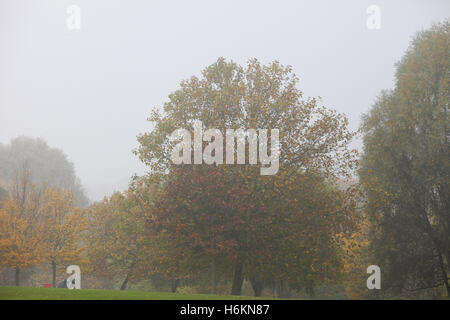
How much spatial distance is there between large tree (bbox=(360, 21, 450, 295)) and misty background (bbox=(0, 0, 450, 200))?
10.7 feet

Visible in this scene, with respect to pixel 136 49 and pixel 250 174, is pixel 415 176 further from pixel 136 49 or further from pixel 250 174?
pixel 136 49

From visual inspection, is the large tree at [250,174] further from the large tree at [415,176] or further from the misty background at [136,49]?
the misty background at [136,49]

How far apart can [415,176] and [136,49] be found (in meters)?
97.9

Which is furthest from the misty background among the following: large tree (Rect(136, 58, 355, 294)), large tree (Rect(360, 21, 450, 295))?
large tree (Rect(136, 58, 355, 294))

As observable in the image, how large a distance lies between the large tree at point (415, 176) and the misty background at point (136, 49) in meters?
3.25

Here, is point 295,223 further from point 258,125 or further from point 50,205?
point 50,205

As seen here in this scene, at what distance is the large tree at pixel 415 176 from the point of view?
2383 cm

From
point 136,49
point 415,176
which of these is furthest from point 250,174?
point 136,49

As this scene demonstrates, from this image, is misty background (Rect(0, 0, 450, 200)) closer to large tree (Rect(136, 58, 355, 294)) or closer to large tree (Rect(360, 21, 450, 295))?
large tree (Rect(360, 21, 450, 295))

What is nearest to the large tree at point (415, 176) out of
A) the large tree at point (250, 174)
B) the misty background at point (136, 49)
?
the misty background at point (136, 49)

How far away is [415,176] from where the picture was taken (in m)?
24.4

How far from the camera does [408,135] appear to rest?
24.7 m

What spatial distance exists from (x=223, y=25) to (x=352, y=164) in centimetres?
16849
